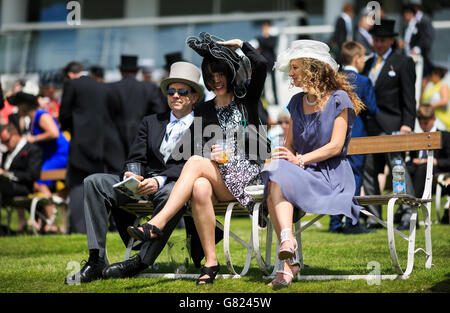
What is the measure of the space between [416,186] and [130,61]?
3.85 metres

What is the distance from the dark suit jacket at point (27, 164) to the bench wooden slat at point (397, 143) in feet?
16.7

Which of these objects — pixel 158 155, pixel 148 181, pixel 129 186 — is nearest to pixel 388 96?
pixel 158 155

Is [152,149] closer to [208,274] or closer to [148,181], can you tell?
[148,181]

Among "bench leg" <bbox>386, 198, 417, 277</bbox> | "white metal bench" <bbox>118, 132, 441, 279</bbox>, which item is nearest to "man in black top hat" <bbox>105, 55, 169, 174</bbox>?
"white metal bench" <bbox>118, 132, 441, 279</bbox>

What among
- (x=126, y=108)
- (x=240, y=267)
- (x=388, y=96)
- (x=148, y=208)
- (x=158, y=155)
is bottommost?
(x=240, y=267)

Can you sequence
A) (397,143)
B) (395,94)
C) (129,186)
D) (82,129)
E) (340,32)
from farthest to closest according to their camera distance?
(340,32) → (82,129) → (395,94) → (397,143) → (129,186)

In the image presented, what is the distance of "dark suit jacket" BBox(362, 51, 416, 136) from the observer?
28.7 feet

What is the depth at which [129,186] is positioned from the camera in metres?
5.73

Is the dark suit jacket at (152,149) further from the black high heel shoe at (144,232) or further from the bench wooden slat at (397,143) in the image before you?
the bench wooden slat at (397,143)

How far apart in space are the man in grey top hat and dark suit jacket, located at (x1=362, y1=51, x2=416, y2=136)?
10.1ft

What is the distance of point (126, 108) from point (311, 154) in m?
4.98

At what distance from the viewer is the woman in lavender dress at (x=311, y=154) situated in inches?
208

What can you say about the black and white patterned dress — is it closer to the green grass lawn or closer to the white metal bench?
the white metal bench
